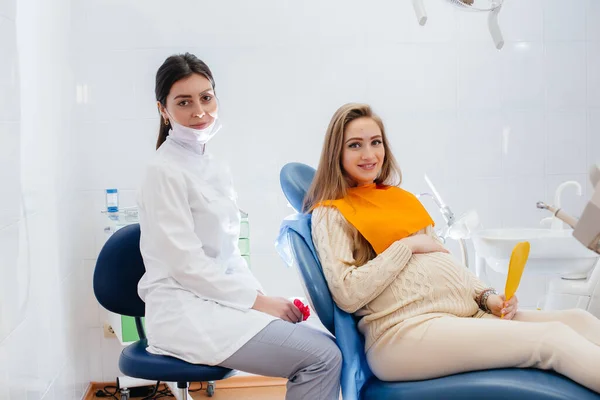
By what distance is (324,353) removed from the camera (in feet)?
6.23

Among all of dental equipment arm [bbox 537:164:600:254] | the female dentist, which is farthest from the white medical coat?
dental equipment arm [bbox 537:164:600:254]

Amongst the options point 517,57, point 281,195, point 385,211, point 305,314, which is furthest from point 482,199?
point 305,314

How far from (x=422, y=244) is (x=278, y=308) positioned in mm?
480

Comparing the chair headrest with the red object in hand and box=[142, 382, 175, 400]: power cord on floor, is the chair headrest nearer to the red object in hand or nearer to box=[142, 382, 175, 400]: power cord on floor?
the red object in hand

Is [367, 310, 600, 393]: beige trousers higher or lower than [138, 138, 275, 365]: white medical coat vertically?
lower

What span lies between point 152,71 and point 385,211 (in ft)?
5.10

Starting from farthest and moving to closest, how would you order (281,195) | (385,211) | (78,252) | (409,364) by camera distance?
(281,195), (78,252), (385,211), (409,364)

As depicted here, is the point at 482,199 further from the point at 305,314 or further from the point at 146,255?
the point at 146,255

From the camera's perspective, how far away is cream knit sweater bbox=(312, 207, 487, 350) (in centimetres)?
198

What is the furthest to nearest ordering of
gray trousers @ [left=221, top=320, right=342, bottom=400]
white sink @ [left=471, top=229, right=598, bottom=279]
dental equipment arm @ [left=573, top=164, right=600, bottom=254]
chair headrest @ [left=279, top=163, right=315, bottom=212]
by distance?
white sink @ [left=471, top=229, right=598, bottom=279] → chair headrest @ [left=279, top=163, right=315, bottom=212] → gray trousers @ [left=221, top=320, right=342, bottom=400] → dental equipment arm @ [left=573, top=164, right=600, bottom=254]

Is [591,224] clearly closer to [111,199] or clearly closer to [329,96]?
[329,96]

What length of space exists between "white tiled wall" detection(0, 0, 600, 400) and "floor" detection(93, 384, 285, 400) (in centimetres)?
46

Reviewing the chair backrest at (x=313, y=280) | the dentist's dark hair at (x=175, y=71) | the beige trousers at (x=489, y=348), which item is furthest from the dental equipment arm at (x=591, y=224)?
the dentist's dark hair at (x=175, y=71)

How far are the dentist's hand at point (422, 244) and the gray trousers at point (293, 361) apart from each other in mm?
409
